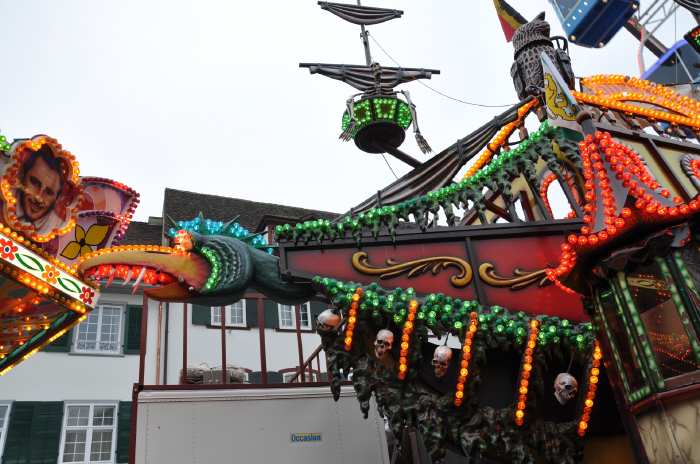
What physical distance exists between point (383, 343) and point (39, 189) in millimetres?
5195

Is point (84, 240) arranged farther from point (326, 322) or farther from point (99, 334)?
point (99, 334)

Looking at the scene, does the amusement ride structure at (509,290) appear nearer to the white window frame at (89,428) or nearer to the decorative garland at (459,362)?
the decorative garland at (459,362)

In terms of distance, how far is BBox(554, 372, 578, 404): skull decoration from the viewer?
8141 millimetres

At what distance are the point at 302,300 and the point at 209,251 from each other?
61.9 inches

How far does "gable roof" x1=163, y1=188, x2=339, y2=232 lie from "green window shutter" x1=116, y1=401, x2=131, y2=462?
710cm

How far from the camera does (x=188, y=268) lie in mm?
8711

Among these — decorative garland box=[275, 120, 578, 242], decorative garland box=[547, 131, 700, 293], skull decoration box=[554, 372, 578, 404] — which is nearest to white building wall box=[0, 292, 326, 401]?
decorative garland box=[275, 120, 578, 242]

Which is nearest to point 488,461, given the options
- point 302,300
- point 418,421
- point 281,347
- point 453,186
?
point 418,421

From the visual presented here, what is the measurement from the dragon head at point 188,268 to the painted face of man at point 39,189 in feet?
3.03


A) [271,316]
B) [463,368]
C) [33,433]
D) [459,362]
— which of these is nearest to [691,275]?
[463,368]

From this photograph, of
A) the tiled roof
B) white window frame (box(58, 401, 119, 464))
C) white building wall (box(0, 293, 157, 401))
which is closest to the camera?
white window frame (box(58, 401, 119, 464))

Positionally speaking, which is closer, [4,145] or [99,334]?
[4,145]

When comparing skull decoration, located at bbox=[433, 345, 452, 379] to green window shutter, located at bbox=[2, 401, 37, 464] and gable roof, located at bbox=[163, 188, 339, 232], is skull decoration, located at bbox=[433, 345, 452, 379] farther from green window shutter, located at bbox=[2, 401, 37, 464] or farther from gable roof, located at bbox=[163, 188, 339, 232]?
gable roof, located at bbox=[163, 188, 339, 232]

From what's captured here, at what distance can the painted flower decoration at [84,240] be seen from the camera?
8.88 metres
